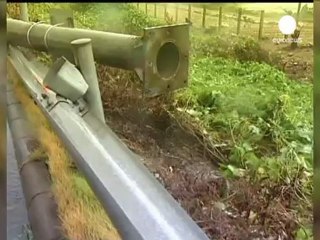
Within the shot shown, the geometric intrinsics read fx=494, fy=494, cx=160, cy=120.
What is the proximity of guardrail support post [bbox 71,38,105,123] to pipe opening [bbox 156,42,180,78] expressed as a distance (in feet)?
0.45

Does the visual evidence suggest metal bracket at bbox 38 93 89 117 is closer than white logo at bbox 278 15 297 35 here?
No

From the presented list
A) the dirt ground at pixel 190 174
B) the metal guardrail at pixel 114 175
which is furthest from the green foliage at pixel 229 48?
the metal guardrail at pixel 114 175

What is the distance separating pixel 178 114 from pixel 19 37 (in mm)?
331

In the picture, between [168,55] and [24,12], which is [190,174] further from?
[24,12]

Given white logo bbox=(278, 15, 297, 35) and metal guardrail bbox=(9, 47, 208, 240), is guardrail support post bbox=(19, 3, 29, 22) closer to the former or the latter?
metal guardrail bbox=(9, 47, 208, 240)

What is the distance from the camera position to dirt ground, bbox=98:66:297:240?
79 centimetres

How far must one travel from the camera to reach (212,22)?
860 mm

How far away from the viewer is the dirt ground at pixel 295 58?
2.49 ft

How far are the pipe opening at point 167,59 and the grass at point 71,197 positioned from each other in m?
0.24

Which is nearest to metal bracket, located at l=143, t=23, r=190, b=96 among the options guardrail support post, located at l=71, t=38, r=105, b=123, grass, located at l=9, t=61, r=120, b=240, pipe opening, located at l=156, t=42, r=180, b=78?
pipe opening, located at l=156, t=42, r=180, b=78

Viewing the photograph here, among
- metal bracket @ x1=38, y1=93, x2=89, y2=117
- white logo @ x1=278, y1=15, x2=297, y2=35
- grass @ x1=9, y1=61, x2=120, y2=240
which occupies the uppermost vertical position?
white logo @ x1=278, y1=15, x2=297, y2=35

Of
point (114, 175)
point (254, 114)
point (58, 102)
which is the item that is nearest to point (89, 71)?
point (58, 102)

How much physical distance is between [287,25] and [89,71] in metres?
0.37

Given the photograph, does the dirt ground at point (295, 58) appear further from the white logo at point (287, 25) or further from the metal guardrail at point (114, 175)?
the metal guardrail at point (114, 175)
